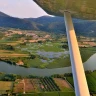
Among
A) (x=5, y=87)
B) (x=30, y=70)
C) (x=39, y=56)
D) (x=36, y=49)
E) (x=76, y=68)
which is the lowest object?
(x=76, y=68)

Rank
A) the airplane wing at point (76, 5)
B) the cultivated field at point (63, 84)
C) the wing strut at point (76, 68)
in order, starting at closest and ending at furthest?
1. the wing strut at point (76, 68)
2. the airplane wing at point (76, 5)
3. the cultivated field at point (63, 84)

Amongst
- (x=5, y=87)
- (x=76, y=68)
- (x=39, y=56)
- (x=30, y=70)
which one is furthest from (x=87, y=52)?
(x=76, y=68)

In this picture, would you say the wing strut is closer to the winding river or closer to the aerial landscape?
the aerial landscape

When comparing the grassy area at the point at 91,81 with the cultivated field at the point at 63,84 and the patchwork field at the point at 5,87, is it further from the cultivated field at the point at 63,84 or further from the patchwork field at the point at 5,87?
the patchwork field at the point at 5,87

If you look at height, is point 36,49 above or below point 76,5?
above

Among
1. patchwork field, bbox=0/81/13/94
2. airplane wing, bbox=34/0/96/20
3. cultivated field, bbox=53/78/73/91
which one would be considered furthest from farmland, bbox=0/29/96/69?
airplane wing, bbox=34/0/96/20

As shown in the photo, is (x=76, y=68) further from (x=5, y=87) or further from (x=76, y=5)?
(x=5, y=87)

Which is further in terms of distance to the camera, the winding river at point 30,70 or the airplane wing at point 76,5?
the winding river at point 30,70

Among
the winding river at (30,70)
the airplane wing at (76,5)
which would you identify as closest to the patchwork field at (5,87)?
the winding river at (30,70)
